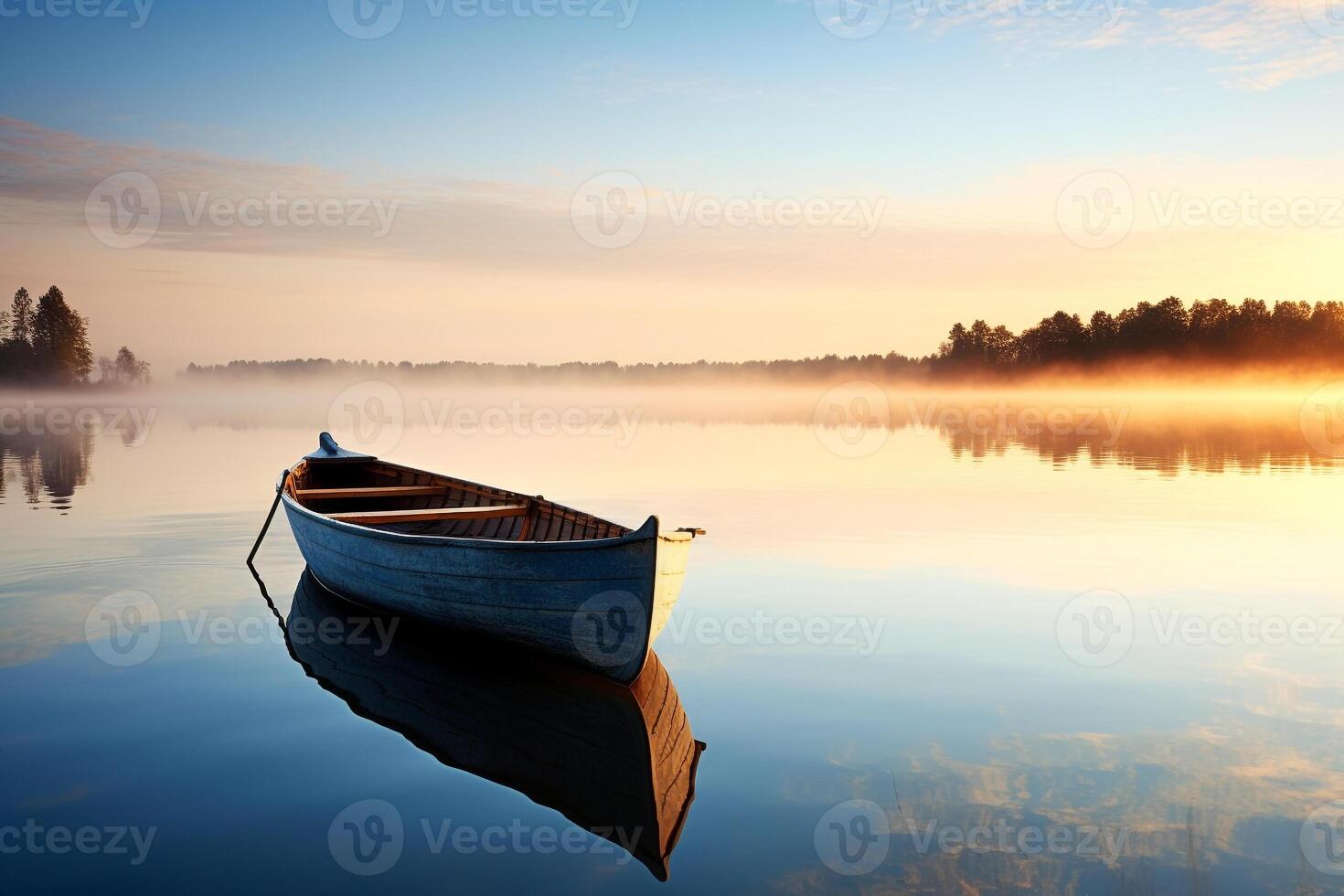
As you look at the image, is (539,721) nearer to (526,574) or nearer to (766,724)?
(526,574)

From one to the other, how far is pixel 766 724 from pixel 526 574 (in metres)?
2.86

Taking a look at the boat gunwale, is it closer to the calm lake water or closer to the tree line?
the calm lake water

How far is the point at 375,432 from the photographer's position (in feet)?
201

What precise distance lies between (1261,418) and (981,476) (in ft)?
174


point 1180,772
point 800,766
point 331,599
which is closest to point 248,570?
point 331,599

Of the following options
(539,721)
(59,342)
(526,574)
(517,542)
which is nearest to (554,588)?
(526,574)

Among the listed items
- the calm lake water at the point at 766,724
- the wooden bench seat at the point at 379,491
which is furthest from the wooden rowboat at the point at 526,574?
the wooden bench seat at the point at 379,491

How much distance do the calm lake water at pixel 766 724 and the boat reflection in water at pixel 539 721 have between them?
5 cm

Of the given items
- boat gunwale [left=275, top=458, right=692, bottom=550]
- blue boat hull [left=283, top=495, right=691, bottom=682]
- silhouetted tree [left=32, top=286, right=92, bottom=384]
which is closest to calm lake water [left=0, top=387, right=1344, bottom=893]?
blue boat hull [left=283, top=495, right=691, bottom=682]

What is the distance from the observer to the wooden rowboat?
9.34 meters

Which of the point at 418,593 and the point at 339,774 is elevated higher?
the point at 418,593

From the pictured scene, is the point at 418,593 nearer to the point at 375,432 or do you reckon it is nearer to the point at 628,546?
the point at 628,546

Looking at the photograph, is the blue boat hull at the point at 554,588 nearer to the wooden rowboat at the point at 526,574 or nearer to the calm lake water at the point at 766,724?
the wooden rowboat at the point at 526,574

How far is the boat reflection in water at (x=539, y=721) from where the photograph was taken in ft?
24.6
